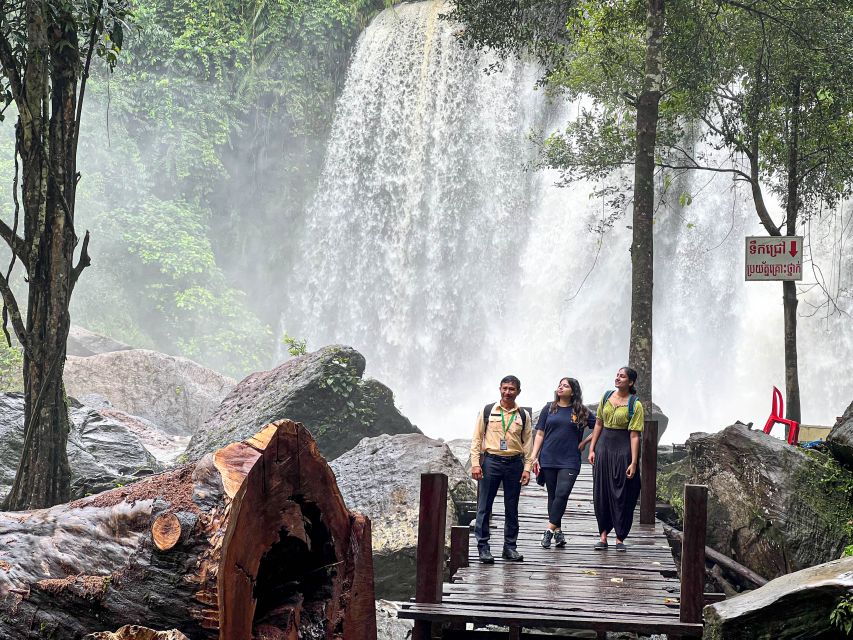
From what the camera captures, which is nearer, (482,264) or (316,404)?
(316,404)

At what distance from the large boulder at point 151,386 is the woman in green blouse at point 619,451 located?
14.3 meters

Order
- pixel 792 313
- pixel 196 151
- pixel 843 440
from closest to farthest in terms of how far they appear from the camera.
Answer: pixel 843 440 → pixel 792 313 → pixel 196 151

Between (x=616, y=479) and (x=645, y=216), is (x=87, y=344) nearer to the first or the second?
(x=645, y=216)

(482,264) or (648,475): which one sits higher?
(482,264)

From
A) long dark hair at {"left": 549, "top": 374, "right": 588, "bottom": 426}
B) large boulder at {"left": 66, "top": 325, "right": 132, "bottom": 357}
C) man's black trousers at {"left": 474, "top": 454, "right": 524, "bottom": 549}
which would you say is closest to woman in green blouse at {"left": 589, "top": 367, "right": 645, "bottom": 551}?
long dark hair at {"left": 549, "top": 374, "right": 588, "bottom": 426}

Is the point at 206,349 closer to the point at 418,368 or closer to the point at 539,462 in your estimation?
the point at 418,368

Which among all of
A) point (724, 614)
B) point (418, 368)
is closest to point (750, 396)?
point (418, 368)

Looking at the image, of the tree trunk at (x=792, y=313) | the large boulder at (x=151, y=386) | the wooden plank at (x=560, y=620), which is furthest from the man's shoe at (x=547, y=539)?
the large boulder at (x=151, y=386)

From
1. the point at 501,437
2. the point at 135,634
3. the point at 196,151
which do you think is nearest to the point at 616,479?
the point at 501,437

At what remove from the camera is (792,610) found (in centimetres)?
416

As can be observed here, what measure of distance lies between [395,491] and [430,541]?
3646 mm

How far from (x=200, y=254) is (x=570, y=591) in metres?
26.8

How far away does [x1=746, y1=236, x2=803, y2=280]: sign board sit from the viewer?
1102 cm

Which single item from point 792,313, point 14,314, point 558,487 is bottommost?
point 558,487
